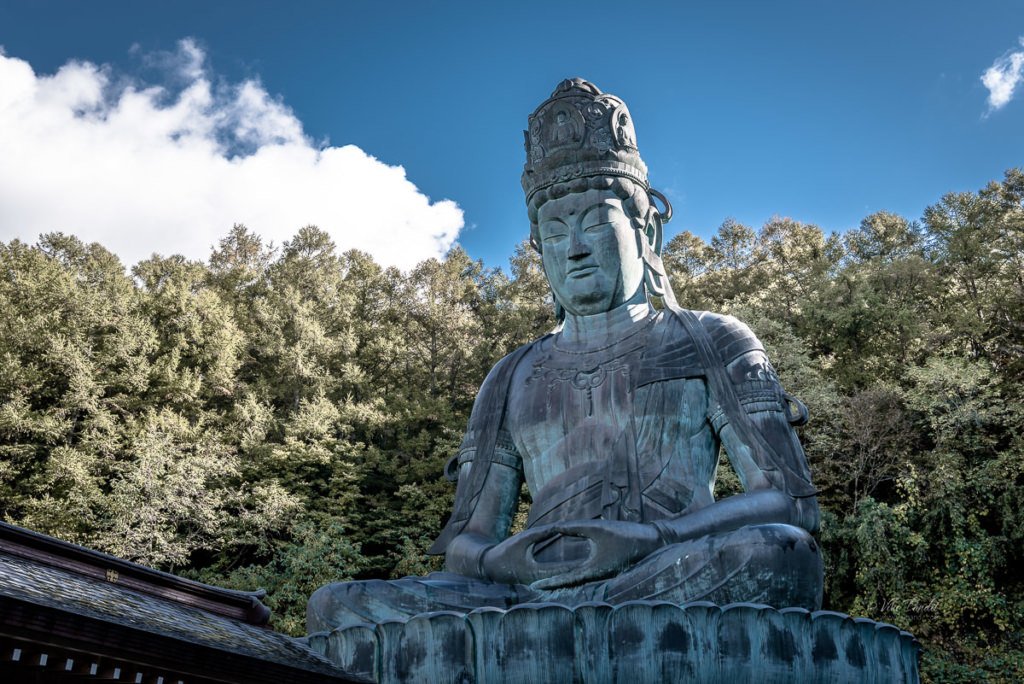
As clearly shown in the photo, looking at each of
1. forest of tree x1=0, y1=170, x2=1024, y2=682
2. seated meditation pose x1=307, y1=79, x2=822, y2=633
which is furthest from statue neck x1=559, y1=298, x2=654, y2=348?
forest of tree x1=0, y1=170, x2=1024, y2=682

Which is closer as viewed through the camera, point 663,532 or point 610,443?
point 663,532

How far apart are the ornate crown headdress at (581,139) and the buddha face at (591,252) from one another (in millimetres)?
152

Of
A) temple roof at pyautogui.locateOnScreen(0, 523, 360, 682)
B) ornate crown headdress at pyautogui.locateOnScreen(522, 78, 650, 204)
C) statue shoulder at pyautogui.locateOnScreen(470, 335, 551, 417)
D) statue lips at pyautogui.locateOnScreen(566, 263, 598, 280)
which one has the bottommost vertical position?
temple roof at pyautogui.locateOnScreen(0, 523, 360, 682)

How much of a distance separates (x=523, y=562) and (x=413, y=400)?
16.1 meters

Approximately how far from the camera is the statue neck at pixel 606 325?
549 centimetres

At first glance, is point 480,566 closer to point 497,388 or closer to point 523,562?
point 523,562

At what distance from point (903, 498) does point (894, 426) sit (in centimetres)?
148

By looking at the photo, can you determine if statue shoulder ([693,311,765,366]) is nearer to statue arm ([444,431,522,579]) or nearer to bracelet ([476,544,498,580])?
statue arm ([444,431,522,579])

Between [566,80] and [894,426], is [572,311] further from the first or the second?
[894,426]

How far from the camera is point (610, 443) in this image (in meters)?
5.04

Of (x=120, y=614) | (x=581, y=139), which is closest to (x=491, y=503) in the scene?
(x=581, y=139)

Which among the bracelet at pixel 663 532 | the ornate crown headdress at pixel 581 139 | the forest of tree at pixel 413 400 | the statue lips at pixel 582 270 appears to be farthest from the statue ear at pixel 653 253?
the forest of tree at pixel 413 400

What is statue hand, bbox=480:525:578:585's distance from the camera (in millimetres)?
4500

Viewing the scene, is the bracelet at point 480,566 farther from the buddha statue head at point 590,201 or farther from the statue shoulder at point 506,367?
the buddha statue head at point 590,201
